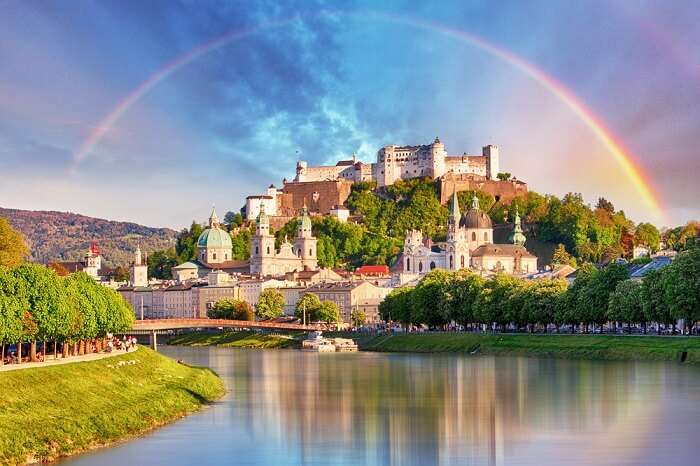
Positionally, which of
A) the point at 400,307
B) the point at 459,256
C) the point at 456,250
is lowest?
the point at 400,307

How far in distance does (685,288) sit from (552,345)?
15895mm

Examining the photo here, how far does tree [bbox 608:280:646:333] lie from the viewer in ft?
291

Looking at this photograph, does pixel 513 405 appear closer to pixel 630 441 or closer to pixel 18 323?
pixel 630 441

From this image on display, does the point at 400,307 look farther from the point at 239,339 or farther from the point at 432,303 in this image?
the point at 239,339

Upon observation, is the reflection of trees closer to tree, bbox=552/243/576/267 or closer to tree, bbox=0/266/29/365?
tree, bbox=0/266/29/365

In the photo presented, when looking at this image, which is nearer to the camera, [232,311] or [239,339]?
[239,339]

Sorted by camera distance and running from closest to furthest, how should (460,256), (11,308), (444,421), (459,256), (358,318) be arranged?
(444,421)
(11,308)
(358,318)
(459,256)
(460,256)

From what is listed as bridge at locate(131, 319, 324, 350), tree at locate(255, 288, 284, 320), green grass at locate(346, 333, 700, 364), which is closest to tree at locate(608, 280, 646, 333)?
green grass at locate(346, 333, 700, 364)

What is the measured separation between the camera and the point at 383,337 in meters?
124

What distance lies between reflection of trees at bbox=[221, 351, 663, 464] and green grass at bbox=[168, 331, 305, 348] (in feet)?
161

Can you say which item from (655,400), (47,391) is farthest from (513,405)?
(47,391)

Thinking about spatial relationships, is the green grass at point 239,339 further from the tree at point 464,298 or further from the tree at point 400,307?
the tree at point 464,298

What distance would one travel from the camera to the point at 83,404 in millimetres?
43312

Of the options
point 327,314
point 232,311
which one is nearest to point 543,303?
point 327,314
